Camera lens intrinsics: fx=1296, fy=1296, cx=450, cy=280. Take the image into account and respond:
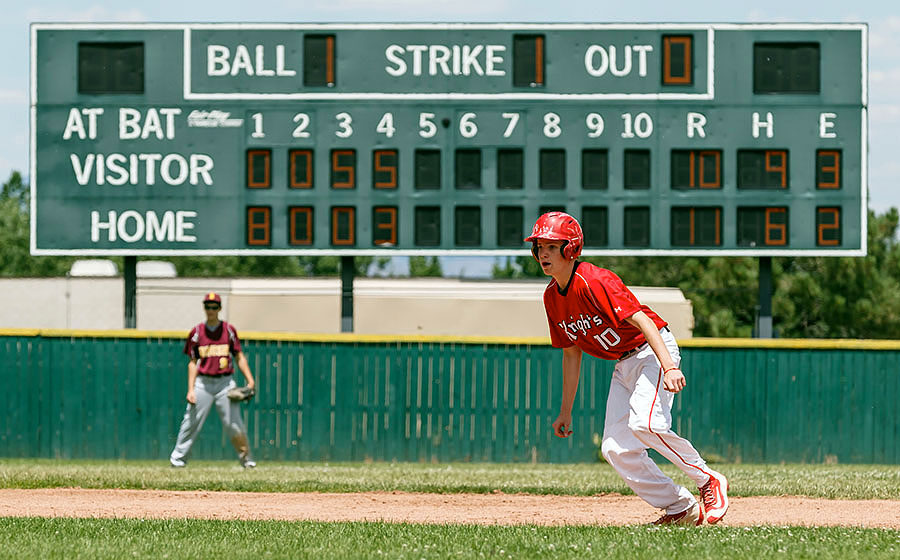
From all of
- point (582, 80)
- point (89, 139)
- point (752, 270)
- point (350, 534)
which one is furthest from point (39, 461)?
point (752, 270)

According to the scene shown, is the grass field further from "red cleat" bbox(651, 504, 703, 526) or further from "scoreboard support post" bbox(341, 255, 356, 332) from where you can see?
"scoreboard support post" bbox(341, 255, 356, 332)

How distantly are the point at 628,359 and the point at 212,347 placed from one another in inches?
286

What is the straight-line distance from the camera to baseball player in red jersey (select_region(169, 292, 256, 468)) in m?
14.1

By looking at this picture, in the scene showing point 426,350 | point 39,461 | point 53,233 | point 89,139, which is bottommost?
point 39,461

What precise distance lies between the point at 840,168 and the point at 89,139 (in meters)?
9.92

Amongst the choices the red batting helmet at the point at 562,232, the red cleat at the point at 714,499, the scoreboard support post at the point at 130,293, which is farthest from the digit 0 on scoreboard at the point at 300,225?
the red cleat at the point at 714,499

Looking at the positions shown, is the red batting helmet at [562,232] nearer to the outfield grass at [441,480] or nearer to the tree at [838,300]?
the outfield grass at [441,480]

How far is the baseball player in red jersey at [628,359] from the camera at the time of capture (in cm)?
747

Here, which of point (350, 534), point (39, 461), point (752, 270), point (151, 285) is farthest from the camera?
point (752, 270)

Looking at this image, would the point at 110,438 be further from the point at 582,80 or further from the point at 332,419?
the point at 582,80

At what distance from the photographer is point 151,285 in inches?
1067

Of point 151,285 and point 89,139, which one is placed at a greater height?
point 89,139

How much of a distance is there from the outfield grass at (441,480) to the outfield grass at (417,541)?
3.64 metres

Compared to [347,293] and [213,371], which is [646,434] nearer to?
[213,371]
